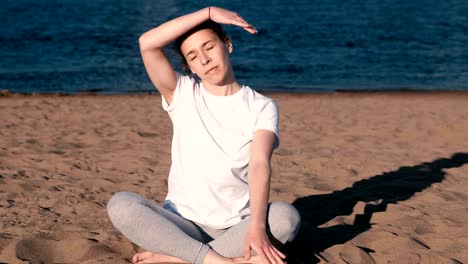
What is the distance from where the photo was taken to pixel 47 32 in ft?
79.3

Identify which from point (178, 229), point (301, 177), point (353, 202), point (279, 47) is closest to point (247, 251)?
point (178, 229)

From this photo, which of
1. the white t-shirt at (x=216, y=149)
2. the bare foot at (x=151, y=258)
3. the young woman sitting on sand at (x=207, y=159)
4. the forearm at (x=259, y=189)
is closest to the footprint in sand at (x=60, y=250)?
the bare foot at (x=151, y=258)

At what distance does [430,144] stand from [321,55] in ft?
39.6

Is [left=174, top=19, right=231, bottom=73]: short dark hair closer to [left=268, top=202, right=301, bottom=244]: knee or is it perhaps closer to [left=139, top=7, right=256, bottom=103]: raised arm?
[left=139, top=7, right=256, bottom=103]: raised arm

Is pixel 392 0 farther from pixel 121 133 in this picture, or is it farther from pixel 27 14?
pixel 121 133

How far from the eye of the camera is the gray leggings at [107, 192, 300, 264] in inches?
146

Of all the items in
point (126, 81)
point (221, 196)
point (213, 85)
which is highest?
point (213, 85)

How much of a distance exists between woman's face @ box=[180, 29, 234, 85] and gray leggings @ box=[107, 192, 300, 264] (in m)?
0.80

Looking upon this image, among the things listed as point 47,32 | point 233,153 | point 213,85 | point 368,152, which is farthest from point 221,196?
point 47,32

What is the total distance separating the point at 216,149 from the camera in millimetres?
3779

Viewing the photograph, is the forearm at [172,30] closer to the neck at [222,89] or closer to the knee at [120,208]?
the neck at [222,89]

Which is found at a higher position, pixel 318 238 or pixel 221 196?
pixel 221 196

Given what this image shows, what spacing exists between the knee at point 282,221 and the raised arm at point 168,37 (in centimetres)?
90

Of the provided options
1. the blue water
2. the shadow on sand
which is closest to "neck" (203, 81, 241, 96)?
the shadow on sand
